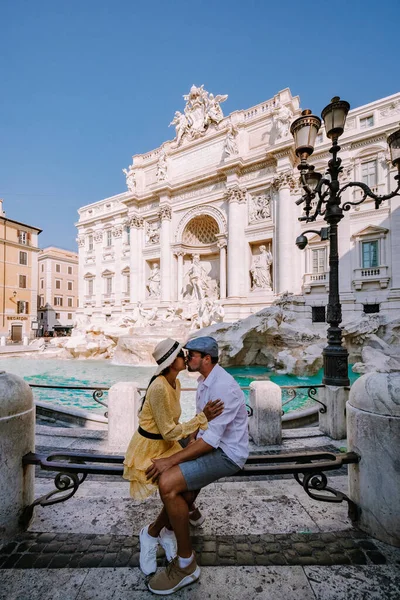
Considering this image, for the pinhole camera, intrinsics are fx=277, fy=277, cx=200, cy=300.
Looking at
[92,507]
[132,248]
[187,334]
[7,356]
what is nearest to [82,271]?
[132,248]

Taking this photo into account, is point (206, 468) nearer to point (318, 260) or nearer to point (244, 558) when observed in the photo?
point (244, 558)

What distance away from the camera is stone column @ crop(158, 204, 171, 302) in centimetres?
2253

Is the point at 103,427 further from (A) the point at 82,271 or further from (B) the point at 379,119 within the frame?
(A) the point at 82,271

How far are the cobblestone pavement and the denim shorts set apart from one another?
0.56m

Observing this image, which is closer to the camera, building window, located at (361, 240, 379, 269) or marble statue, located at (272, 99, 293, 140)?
building window, located at (361, 240, 379, 269)

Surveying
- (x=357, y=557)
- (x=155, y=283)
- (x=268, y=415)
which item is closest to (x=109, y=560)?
(x=357, y=557)

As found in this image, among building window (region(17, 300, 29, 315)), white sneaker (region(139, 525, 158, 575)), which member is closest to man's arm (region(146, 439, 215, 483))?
white sneaker (region(139, 525, 158, 575))

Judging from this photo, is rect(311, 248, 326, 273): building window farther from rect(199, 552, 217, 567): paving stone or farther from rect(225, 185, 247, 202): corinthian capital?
rect(199, 552, 217, 567): paving stone

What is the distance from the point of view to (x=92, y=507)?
2.49m

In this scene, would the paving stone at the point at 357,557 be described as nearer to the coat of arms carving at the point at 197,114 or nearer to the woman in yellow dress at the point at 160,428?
the woman in yellow dress at the point at 160,428

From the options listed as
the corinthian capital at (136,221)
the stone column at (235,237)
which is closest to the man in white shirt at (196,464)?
the stone column at (235,237)

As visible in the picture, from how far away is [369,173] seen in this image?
17266 millimetres

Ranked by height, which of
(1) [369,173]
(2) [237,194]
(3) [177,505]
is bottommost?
(3) [177,505]

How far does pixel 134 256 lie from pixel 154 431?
24.3 meters
